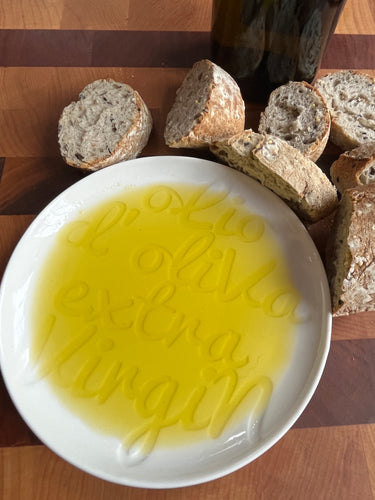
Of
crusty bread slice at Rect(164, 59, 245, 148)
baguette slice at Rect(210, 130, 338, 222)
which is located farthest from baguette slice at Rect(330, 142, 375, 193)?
crusty bread slice at Rect(164, 59, 245, 148)

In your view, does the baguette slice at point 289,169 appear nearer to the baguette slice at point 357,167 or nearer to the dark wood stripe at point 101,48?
the baguette slice at point 357,167

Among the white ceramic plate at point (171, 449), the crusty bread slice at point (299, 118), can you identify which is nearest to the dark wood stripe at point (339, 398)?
the white ceramic plate at point (171, 449)

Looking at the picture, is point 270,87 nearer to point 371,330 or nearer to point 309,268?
point 309,268

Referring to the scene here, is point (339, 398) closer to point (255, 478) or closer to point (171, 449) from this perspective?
point (255, 478)

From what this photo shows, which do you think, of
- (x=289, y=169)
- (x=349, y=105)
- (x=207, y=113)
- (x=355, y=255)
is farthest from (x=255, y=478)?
(x=349, y=105)

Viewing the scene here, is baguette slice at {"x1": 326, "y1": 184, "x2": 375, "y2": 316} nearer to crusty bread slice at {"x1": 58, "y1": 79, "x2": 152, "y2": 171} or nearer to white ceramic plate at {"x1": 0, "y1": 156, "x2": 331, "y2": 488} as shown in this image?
white ceramic plate at {"x1": 0, "y1": 156, "x2": 331, "y2": 488}

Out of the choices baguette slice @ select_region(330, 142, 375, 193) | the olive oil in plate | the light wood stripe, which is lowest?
the light wood stripe
